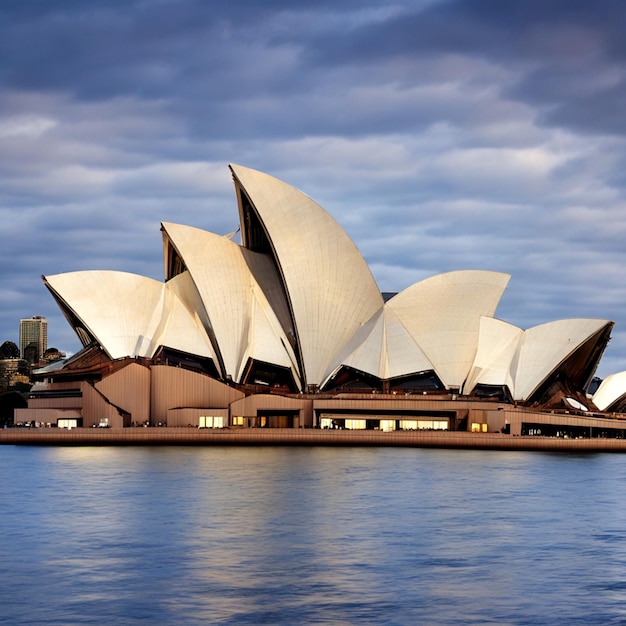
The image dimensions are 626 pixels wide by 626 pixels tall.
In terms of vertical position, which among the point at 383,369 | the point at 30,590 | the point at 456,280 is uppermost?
the point at 456,280

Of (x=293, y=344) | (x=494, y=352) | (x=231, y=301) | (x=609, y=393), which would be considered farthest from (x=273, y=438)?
(x=609, y=393)

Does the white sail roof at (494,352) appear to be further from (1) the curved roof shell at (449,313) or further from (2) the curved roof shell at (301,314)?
(1) the curved roof shell at (449,313)

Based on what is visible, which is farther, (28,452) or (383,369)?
(383,369)

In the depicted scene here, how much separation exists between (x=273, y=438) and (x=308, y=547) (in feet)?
150

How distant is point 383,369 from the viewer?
77.8 metres

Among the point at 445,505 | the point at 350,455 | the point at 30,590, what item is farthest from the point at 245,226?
the point at 30,590

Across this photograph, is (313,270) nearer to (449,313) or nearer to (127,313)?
(449,313)

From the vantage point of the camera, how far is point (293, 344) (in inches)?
3127

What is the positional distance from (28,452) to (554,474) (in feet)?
102

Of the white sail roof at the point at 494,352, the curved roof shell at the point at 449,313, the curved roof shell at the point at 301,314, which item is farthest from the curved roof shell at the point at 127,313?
the white sail roof at the point at 494,352

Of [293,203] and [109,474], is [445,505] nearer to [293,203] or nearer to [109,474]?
[109,474]

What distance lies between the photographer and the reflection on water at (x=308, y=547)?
21578 millimetres

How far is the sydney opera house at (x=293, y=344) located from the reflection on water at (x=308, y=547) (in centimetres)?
2517

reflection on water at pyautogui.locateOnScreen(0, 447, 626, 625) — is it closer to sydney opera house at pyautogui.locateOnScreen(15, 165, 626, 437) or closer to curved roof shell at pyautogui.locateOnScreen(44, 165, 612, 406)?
sydney opera house at pyautogui.locateOnScreen(15, 165, 626, 437)
